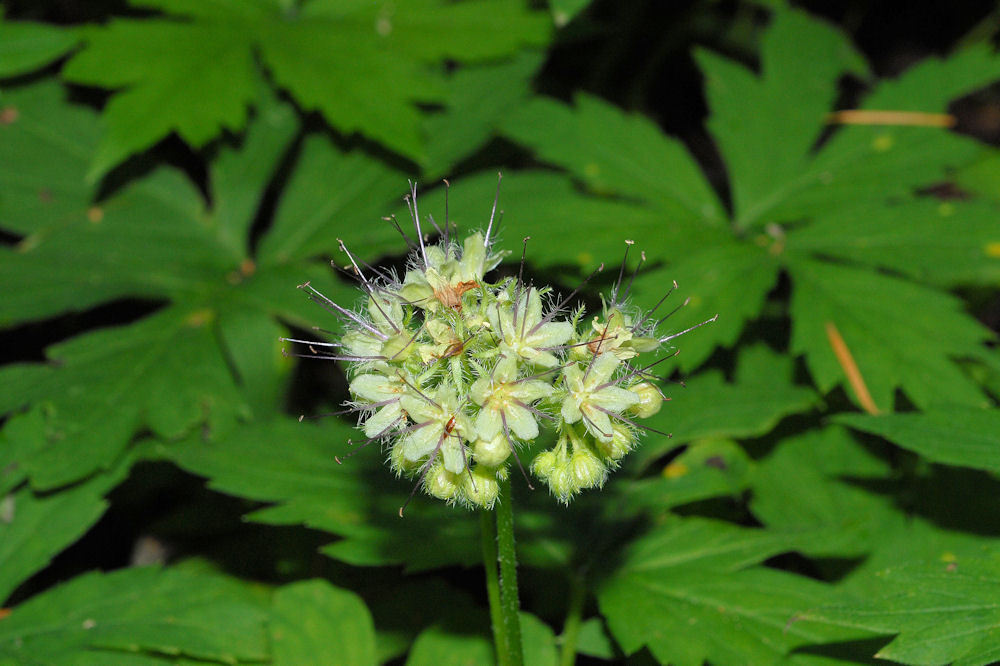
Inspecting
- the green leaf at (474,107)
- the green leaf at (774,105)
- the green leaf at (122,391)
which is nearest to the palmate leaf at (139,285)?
the green leaf at (122,391)

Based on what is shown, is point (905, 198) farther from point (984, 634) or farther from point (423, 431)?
point (423, 431)

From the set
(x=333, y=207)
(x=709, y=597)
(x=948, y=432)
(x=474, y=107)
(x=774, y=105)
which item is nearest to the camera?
(x=948, y=432)

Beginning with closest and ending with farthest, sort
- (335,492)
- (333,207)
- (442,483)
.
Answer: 1. (442,483)
2. (335,492)
3. (333,207)

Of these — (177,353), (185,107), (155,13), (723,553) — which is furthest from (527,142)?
(155,13)

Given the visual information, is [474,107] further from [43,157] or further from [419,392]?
[419,392]

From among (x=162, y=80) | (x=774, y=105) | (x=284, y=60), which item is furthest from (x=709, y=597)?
(x=162, y=80)

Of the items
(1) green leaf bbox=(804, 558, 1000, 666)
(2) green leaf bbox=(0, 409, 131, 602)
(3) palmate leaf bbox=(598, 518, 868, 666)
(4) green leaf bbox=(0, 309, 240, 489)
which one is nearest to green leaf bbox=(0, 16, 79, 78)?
(4) green leaf bbox=(0, 309, 240, 489)
